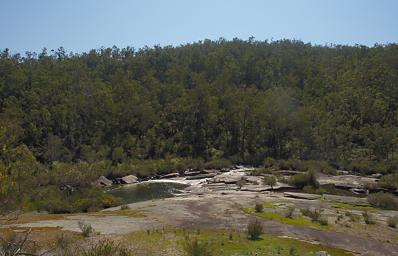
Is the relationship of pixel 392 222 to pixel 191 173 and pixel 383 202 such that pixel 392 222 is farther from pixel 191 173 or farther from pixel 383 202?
pixel 191 173

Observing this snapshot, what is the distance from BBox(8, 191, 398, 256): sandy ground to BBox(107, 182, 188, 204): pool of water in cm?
1162

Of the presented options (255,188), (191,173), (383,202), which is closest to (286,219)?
(383,202)

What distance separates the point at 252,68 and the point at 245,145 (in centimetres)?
5502

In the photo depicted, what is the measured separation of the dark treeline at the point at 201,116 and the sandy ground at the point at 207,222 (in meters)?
48.2

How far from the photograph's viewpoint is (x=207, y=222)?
29.6 m

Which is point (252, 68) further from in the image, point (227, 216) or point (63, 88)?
point (227, 216)

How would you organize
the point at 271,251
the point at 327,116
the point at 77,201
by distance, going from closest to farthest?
1. the point at 271,251
2. the point at 77,201
3. the point at 327,116

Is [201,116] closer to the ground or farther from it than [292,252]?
farther from it

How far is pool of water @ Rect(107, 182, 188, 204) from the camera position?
4971 cm

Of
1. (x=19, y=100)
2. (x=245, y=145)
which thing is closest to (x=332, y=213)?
(x=245, y=145)

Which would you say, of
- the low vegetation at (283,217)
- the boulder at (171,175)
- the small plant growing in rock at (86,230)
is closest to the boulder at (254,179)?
the boulder at (171,175)

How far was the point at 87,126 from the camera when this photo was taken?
10175cm

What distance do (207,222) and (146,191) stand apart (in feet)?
87.6

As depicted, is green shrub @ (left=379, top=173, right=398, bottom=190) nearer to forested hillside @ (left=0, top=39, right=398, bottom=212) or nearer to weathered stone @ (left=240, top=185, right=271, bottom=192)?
weathered stone @ (left=240, top=185, right=271, bottom=192)
